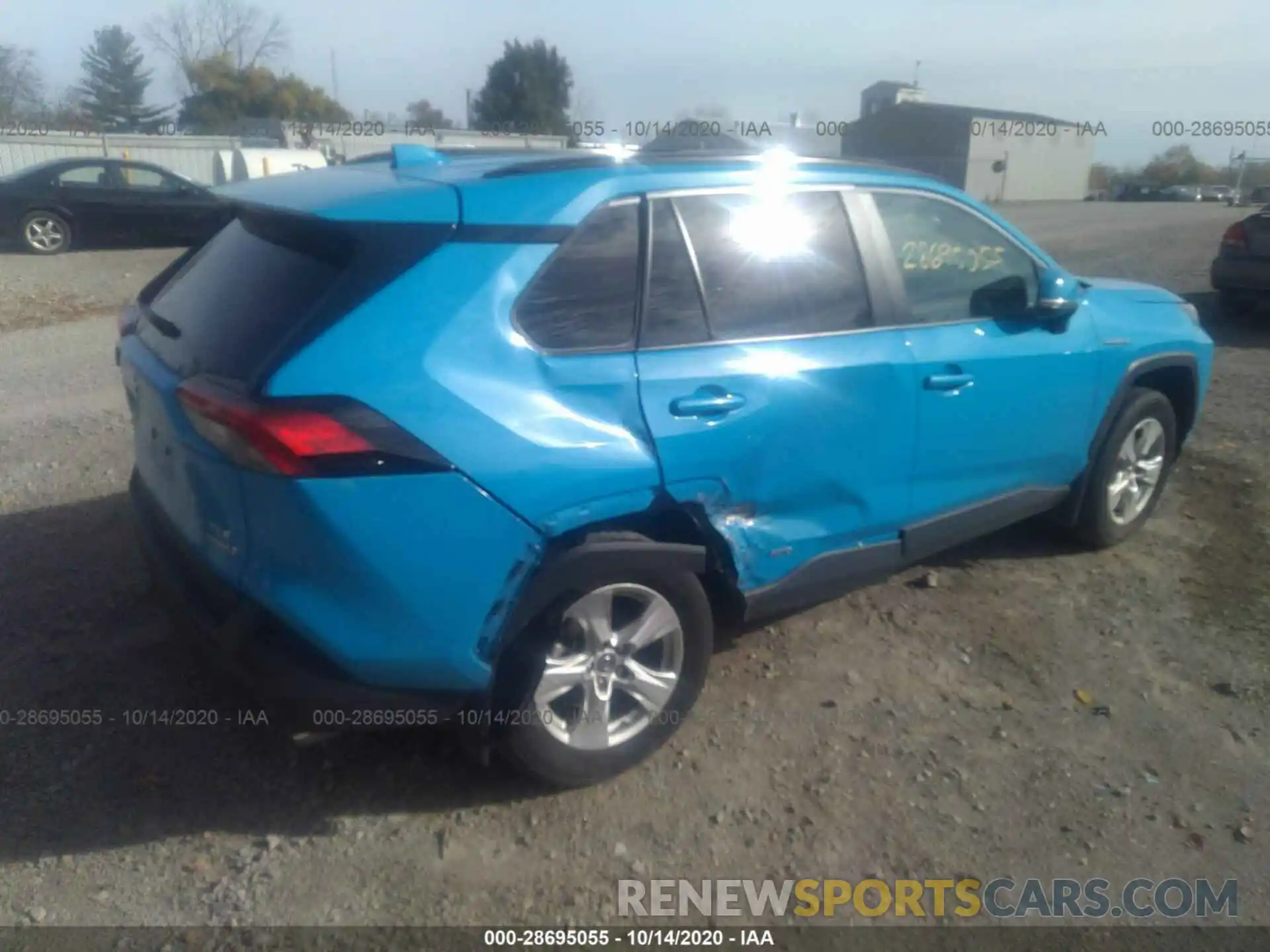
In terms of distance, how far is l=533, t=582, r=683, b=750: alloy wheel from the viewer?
3.12 meters

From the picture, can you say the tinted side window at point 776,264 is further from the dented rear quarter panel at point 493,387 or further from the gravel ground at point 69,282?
the gravel ground at point 69,282

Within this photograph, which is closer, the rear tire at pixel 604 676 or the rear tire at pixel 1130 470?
the rear tire at pixel 604 676

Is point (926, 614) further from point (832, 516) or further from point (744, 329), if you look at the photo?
point (744, 329)

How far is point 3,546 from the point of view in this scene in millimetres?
4691

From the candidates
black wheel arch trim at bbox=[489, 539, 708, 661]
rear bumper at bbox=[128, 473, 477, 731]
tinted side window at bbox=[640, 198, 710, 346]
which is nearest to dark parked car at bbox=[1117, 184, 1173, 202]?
tinted side window at bbox=[640, 198, 710, 346]

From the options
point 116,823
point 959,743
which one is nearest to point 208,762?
point 116,823

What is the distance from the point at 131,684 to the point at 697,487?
212cm

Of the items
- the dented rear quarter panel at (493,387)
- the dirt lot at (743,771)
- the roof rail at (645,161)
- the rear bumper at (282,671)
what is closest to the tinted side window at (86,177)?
the dirt lot at (743,771)

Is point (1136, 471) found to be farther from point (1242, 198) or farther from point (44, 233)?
point (1242, 198)

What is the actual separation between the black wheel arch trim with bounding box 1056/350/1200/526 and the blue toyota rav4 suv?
789mm

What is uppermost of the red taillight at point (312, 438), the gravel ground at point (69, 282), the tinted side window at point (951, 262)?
the tinted side window at point (951, 262)

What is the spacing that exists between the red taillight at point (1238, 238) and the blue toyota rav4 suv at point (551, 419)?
867 centimetres

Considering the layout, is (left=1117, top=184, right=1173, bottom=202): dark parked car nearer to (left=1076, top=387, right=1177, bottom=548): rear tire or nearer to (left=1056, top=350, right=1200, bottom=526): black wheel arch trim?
(left=1076, top=387, right=1177, bottom=548): rear tire

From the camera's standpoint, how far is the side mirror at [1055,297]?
165 inches
